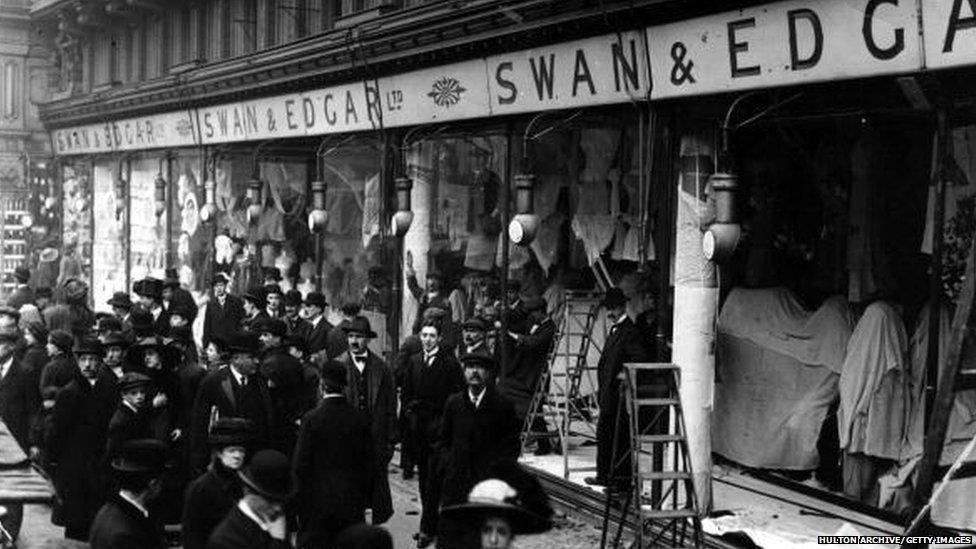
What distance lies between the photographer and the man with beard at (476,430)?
354 inches

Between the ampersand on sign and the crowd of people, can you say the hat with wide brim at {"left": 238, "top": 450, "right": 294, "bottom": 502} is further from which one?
the ampersand on sign

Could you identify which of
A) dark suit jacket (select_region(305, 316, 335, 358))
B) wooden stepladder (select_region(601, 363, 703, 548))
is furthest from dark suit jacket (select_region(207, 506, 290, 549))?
dark suit jacket (select_region(305, 316, 335, 358))

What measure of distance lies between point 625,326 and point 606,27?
112 inches

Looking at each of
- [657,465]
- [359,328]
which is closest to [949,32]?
[657,465]

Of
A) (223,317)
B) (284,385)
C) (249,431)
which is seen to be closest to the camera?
(249,431)

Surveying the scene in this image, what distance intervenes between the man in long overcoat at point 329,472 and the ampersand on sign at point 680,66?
162 inches

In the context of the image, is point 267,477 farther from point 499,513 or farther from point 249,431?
point 249,431

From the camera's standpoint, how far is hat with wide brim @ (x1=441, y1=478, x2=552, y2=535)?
5016 mm

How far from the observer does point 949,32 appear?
7.76 m

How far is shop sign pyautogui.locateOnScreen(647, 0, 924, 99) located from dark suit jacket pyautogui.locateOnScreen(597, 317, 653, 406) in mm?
2248

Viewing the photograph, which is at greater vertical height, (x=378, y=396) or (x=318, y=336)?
(x=318, y=336)

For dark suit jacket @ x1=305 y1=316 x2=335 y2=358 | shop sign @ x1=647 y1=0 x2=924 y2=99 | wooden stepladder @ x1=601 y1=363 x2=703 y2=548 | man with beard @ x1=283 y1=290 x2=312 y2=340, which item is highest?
shop sign @ x1=647 y1=0 x2=924 y2=99

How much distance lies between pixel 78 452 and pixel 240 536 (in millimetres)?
4496

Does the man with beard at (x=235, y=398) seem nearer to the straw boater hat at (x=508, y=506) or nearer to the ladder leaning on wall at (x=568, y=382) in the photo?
the ladder leaning on wall at (x=568, y=382)
